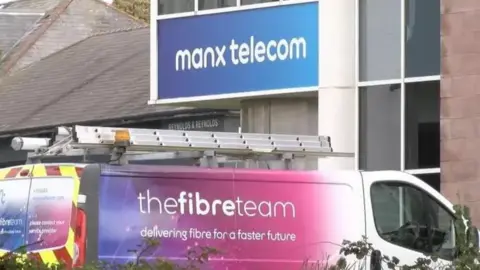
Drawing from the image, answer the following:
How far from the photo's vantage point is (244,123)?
22344mm

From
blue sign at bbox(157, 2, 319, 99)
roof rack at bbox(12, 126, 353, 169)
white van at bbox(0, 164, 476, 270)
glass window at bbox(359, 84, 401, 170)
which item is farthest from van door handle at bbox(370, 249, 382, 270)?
blue sign at bbox(157, 2, 319, 99)

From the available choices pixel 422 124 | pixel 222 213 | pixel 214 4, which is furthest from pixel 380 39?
pixel 222 213

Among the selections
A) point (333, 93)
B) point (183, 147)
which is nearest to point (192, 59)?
point (333, 93)

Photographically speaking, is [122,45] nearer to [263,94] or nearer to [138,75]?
[138,75]

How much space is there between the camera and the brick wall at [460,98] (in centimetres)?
1858

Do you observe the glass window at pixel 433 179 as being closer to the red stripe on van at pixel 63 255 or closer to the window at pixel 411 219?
the window at pixel 411 219

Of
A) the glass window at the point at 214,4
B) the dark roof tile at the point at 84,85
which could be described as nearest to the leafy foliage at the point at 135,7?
the dark roof tile at the point at 84,85

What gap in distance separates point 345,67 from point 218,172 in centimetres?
936

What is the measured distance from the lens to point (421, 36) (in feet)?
64.1

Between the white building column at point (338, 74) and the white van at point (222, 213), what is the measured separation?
8234 millimetres

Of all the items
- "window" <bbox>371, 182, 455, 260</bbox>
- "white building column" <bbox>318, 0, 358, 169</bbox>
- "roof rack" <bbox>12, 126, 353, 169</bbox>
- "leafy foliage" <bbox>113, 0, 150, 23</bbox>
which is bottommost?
"window" <bbox>371, 182, 455, 260</bbox>

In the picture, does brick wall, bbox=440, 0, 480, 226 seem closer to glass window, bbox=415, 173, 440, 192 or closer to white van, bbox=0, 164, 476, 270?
glass window, bbox=415, 173, 440, 192

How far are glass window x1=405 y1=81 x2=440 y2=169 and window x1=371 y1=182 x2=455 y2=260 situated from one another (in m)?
7.28

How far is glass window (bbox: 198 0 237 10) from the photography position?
2158cm
